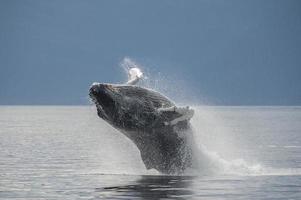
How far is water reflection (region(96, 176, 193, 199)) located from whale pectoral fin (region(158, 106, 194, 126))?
1686 millimetres

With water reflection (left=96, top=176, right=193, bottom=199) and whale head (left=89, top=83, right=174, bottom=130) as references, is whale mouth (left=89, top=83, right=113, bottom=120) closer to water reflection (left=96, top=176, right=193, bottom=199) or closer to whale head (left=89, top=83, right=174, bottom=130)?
whale head (left=89, top=83, right=174, bottom=130)

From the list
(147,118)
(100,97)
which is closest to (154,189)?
(147,118)

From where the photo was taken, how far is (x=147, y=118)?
25953mm

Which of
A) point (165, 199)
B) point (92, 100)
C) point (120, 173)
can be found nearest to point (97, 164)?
point (120, 173)

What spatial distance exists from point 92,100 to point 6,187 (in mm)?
3410

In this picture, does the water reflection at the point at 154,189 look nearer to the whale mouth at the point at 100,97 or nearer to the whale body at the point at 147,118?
the whale body at the point at 147,118

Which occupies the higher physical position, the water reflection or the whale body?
the whale body

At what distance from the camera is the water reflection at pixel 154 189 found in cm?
2341

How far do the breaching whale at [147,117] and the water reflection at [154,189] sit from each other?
2.30 ft

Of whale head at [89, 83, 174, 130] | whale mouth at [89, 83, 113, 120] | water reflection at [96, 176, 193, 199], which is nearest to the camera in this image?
water reflection at [96, 176, 193, 199]

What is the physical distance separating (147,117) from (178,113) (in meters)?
0.91

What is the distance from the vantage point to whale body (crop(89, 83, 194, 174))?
83.9 ft

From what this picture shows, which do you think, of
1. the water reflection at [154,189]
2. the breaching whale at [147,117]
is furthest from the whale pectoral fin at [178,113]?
the water reflection at [154,189]

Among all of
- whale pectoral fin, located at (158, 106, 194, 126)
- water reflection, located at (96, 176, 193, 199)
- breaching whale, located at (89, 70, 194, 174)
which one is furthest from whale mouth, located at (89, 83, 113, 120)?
water reflection, located at (96, 176, 193, 199)
